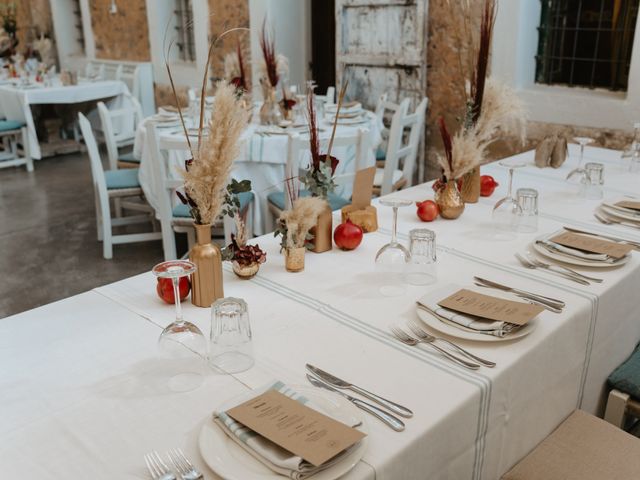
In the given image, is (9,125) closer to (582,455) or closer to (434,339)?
(434,339)

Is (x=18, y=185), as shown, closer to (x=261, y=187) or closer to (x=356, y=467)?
(x=261, y=187)

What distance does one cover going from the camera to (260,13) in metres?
6.52

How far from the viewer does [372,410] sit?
113cm

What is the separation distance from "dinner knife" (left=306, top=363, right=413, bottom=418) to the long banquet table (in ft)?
0.07

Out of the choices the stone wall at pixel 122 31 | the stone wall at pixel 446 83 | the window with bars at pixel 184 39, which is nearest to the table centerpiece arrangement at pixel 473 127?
the stone wall at pixel 446 83

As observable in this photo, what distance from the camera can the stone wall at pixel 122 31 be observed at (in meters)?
8.38

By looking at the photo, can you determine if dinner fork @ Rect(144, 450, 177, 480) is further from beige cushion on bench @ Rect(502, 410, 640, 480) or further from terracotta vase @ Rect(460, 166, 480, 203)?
terracotta vase @ Rect(460, 166, 480, 203)

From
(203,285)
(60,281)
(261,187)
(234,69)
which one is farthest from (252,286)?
→ (234,69)

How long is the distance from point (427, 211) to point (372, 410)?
46.0 inches

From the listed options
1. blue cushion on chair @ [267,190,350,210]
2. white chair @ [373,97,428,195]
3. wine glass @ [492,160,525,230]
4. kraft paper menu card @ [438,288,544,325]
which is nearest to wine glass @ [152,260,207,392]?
kraft paper menu card @ [438,288,544,325]

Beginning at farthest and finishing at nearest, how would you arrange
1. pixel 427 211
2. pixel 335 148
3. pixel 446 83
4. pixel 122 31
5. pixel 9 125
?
pixel 122 31 → pixel 9 125 → pixel 446 83 → pixel 335 148 → pixel 427 211

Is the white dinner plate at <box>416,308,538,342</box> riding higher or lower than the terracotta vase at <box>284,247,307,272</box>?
lower

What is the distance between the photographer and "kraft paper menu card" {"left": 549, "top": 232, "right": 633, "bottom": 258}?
70.5 inches

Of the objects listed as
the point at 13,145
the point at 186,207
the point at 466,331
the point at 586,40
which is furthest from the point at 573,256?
the point at 13,145
